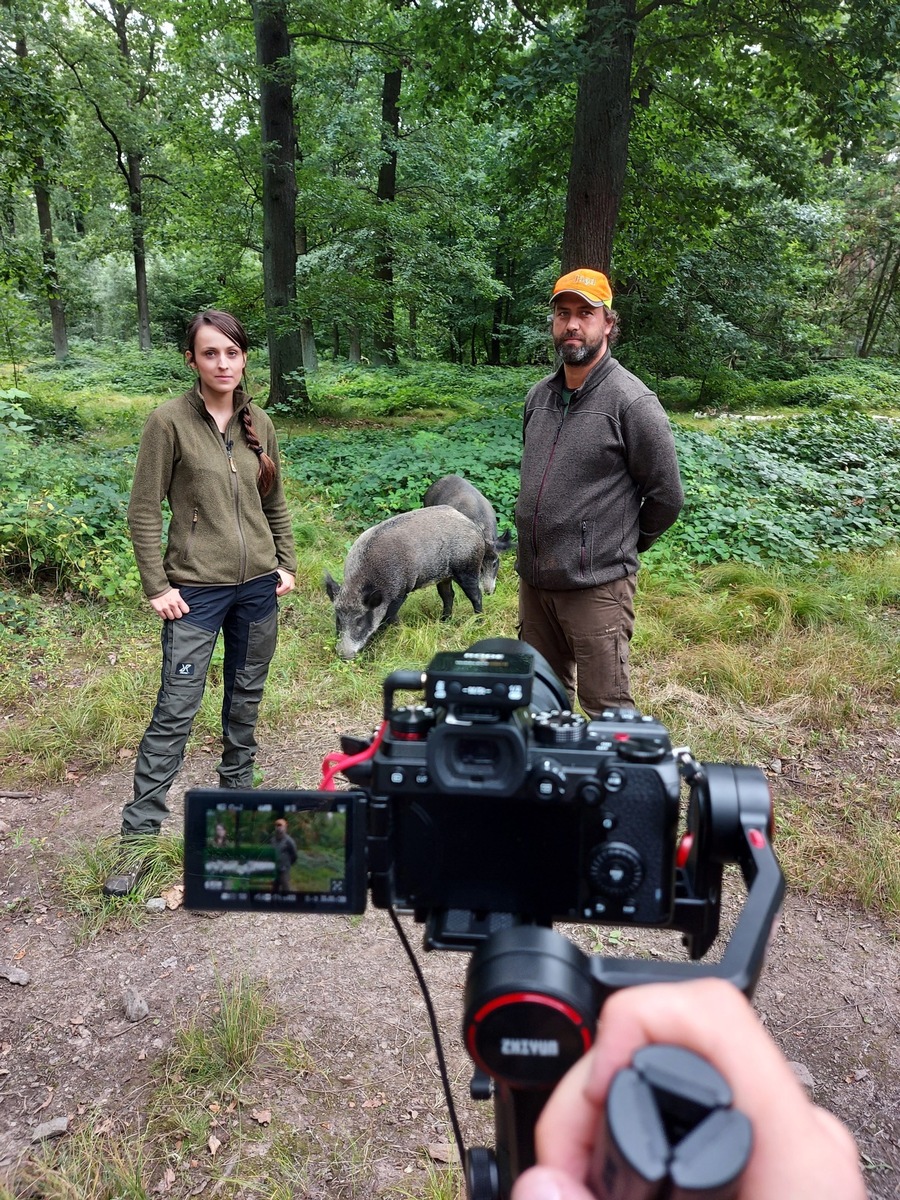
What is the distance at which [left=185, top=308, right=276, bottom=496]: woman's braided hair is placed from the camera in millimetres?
3047

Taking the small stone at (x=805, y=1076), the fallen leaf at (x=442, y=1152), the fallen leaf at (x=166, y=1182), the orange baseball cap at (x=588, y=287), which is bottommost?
the fallen leaf at (x=166, y=1182)

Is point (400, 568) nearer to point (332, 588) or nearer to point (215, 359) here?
point (332, 588)

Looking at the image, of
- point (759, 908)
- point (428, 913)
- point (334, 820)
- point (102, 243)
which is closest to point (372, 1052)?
point (428, 913)

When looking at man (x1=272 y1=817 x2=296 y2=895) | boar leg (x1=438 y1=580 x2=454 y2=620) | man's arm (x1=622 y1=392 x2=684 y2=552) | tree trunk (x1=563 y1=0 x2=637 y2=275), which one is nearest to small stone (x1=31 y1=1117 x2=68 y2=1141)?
man (x1=272 y1=817 x2=296 y2=895)

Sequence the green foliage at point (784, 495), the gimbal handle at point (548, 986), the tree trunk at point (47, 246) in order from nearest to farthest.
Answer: the gimbal handle at point (548, 986) → the green foliage at point (784, 495) → the tree trunk at point (47, 246)

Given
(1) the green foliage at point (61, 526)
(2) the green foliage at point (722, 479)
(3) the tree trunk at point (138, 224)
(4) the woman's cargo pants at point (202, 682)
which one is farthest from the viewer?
(3) the tree trunk at point (138, 224)

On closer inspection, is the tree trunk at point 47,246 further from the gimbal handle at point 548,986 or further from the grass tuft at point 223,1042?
the gimbal handle at point 548,986

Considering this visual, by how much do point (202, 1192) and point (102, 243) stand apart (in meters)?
27.2

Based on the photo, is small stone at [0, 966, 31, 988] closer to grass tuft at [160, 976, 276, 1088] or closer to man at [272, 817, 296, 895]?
grass tuft at [160, 976, 276, 1088]

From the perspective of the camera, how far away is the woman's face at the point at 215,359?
3018 mm

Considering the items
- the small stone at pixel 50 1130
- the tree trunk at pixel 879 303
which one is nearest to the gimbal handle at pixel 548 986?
the small stone at pixel 50 1130

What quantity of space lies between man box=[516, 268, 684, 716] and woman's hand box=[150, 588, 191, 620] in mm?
1538

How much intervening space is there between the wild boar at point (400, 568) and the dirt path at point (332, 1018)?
2.68 metres

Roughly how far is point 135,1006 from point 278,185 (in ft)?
40.7
